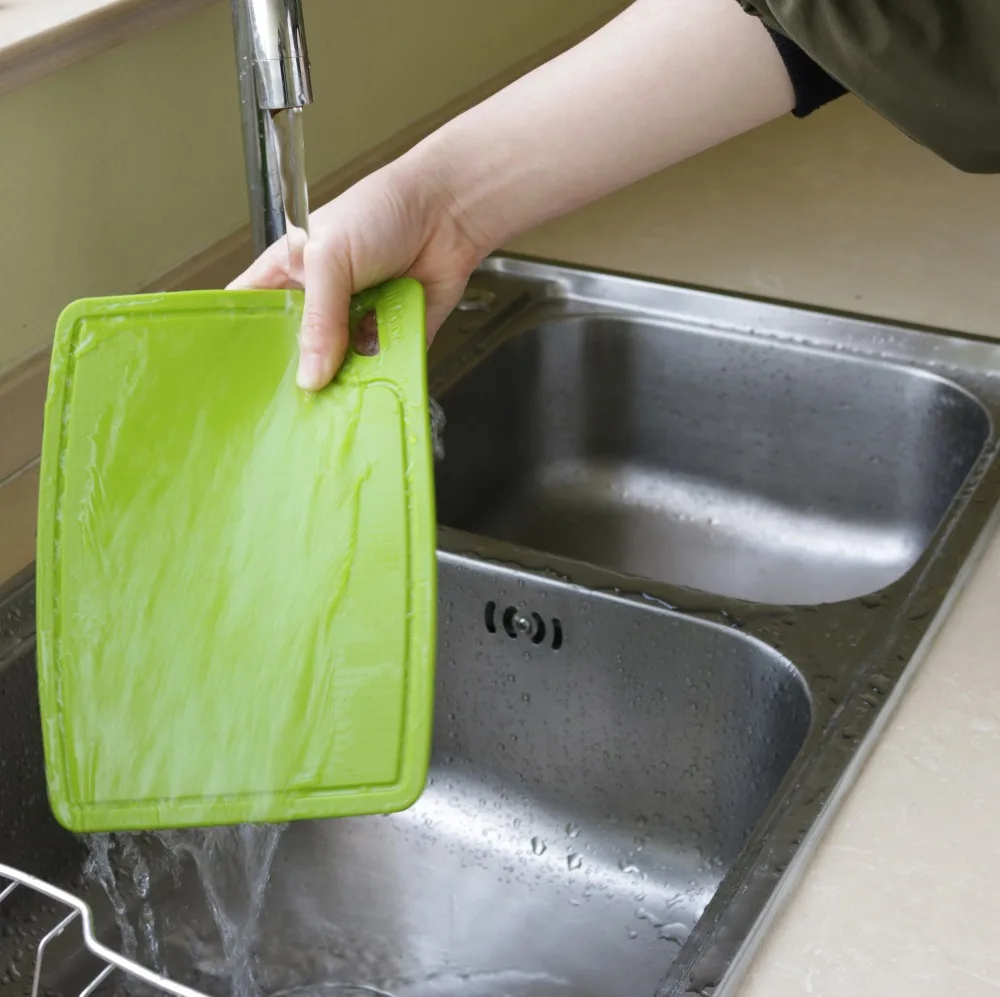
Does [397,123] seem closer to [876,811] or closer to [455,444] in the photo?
[455,444]

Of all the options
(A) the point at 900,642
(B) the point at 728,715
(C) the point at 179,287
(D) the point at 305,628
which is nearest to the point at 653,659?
(B) the point at 728,715

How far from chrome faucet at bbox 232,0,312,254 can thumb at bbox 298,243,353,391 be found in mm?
35

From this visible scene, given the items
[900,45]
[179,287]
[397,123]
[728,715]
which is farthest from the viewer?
[397,123]

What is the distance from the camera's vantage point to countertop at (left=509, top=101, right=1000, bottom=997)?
0.65m

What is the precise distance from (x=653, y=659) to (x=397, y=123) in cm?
73

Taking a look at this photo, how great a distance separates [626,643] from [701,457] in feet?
1.26

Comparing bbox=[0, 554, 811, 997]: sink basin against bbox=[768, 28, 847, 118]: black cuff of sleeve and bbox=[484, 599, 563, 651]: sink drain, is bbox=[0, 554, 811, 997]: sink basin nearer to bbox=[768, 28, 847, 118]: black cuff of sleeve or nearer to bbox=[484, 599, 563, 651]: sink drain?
bbox=[484, 599, 563, 651]: sink drain

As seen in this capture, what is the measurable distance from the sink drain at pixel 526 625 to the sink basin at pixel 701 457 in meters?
0.23

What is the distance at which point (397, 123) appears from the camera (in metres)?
Answer: 1.43

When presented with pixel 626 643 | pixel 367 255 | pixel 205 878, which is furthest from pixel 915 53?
pixel 205 878

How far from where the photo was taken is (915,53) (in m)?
0.72

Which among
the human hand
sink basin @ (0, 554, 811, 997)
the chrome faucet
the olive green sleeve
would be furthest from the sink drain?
the olive green sleeve

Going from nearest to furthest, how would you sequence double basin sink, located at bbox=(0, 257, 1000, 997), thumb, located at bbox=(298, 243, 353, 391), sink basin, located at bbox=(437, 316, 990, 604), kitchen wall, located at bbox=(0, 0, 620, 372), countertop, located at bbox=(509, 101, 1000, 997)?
countertop, located at bbox=(509, 101, 1000, 997)
thumb, located at bbox=(298, 243, 353, 391)
double basin sink, located at bbox=(0, 257, 1000, 997)
kitchen wall, located at bbox=(0, 0, 620, 372)
sink basin, located at bbox=(437, 316, 990, 604)

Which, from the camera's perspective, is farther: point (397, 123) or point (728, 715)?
point (397, 123)
